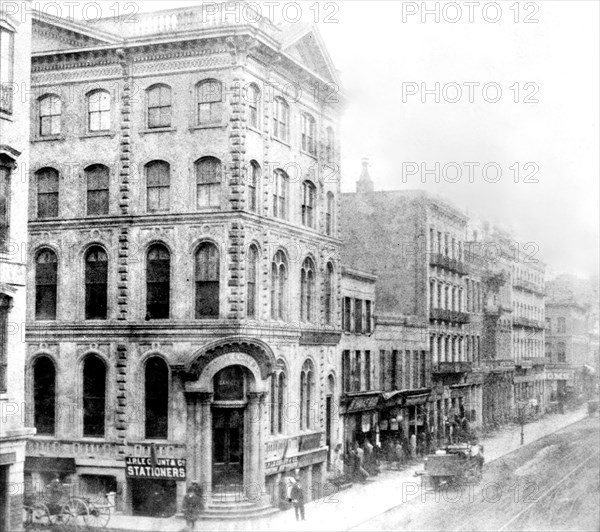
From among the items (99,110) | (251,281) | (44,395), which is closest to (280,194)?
(251,281)

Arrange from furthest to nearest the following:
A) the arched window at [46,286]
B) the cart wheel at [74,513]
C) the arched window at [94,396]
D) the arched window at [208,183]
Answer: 1. the arched window at [46,286]
2. the arched window at [94,396]
3. the arched window at [208,183]
4. the cart wheel at [74,513]

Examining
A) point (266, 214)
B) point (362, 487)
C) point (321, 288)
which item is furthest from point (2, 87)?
point (362, 487)

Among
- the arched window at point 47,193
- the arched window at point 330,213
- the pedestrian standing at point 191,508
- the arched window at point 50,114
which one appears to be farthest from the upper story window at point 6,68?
the arched window at point 330,213

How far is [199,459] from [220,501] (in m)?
1.56

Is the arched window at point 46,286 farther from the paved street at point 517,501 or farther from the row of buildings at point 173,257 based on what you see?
the paved street at point 517,501

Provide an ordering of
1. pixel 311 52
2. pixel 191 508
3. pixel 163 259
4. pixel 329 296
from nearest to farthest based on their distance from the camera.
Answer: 1. pixel 191 508
2. pixel 163 259
3. pixel 311 52
4. pixel 329 296

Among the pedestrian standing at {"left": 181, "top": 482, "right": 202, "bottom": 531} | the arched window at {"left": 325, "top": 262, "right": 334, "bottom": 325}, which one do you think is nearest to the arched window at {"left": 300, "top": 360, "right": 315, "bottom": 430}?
the arched window at {"left": 325, "top": 262, "right": 334, "bottom": 325}

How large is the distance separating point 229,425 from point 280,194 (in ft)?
29.3

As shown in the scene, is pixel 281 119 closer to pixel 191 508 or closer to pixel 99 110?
pixel 99 110

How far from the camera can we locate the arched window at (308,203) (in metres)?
38.8

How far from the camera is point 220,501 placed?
32.6 metres

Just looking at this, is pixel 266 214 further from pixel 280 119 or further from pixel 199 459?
pixel 199 459

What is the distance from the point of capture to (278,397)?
36.1 meters

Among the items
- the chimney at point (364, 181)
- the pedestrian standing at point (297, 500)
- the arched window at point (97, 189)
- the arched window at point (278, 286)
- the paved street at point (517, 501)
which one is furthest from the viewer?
the chimney at point (364, 181)
